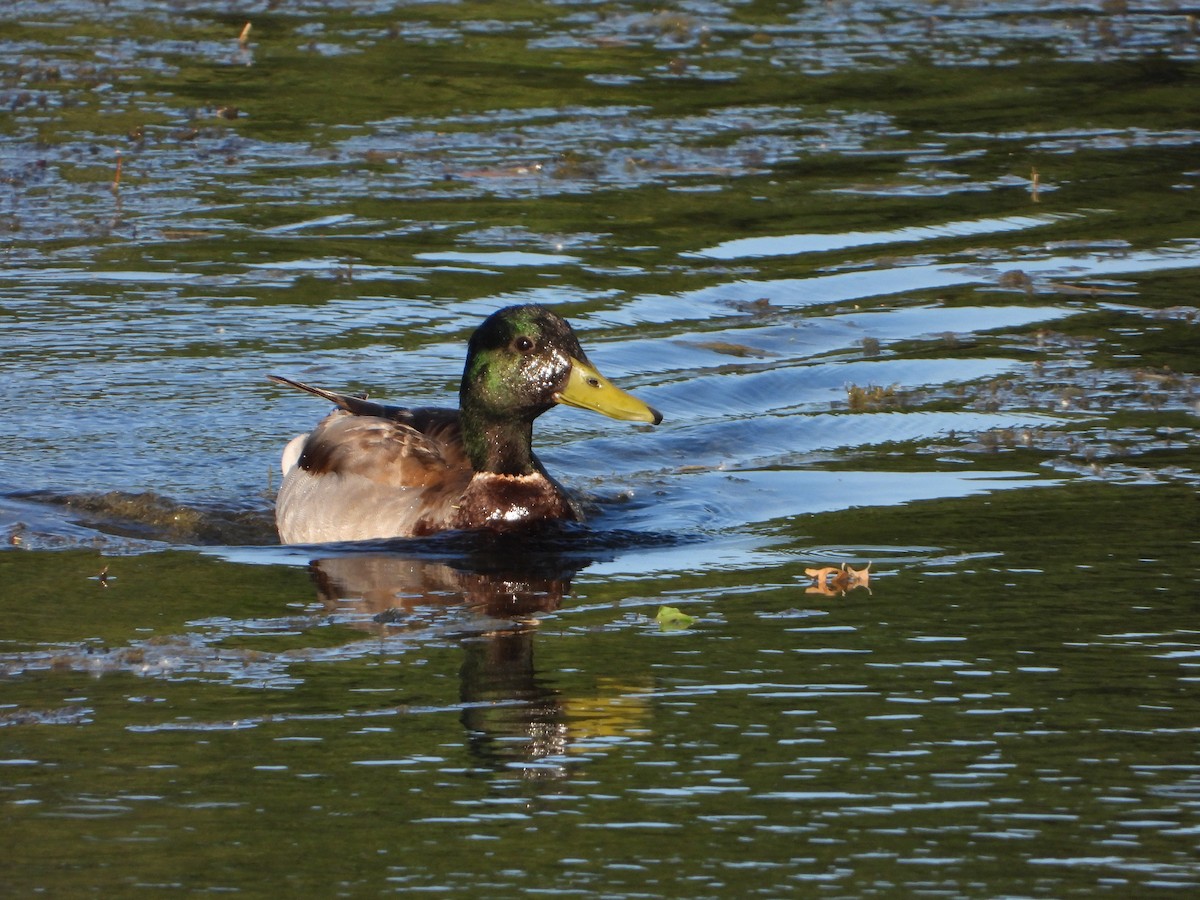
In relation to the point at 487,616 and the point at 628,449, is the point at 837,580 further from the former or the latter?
the point at 628,449

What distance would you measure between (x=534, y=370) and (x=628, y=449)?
1.55 metres

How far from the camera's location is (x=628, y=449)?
402 inches

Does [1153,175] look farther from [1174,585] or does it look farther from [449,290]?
[1174,585]

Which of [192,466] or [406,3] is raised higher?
[406,3]

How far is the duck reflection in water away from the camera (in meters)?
5.73

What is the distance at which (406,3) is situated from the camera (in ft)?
67.7

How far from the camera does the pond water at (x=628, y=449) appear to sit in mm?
5133

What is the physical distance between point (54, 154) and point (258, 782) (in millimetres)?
10575

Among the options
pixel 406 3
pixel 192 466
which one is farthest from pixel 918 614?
pixel 406 3

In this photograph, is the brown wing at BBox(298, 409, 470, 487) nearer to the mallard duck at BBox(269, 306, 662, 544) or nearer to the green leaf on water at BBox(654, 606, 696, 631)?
the mallard duck at BBox(269, 306, 662, 544)

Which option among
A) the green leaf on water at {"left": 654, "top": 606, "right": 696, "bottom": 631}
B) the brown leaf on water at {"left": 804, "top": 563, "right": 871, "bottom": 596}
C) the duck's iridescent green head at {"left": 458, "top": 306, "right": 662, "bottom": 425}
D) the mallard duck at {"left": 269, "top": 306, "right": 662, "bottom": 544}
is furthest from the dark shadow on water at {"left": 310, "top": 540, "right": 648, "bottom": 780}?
the brown leaf on water at {"left": 804, "top": 563, "right": 871, "bottom": 596}

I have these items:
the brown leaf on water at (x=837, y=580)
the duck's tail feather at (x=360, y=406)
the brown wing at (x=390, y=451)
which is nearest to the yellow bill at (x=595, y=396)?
the brown wing at (x=390, y=451)

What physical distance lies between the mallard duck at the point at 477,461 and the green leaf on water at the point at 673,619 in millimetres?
1645

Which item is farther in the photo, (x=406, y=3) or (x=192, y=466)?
(x=406, y=3)
